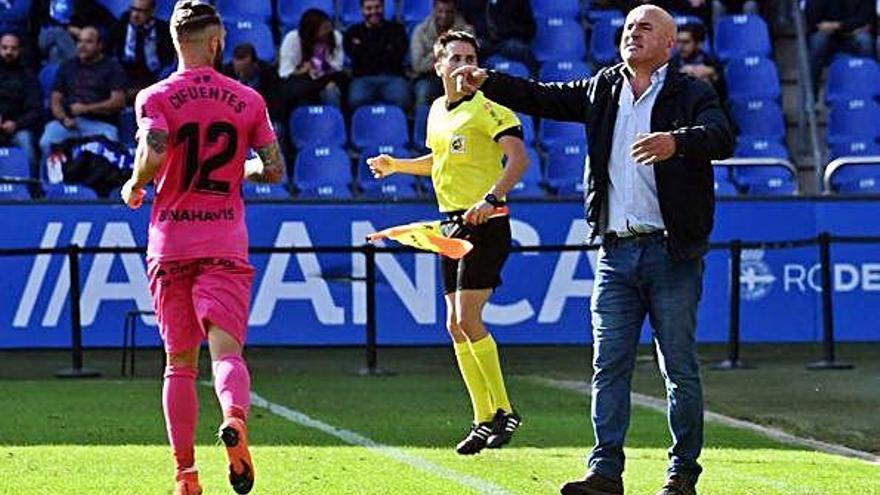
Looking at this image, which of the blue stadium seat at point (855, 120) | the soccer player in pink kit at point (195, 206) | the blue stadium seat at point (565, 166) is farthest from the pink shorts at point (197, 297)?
the blue stadium seat at point (855, 120)

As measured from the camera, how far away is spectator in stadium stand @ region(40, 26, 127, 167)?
66.8 ft

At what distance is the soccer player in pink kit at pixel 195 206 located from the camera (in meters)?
8.60

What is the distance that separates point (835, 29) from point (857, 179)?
282 cm

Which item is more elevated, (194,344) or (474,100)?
(474,100)

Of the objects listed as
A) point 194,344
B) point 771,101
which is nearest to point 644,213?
point 194,344

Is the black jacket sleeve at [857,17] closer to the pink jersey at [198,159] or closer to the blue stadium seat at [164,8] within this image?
the blue stadium seat at [164,8]

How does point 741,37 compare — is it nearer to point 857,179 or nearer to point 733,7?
point 733,7

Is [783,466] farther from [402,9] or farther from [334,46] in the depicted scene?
[402,9]

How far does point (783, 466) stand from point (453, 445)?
2083mm

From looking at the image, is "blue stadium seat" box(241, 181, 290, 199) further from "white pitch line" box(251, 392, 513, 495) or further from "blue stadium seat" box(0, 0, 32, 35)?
"white pitch line" box(251, 392, 513, 495)

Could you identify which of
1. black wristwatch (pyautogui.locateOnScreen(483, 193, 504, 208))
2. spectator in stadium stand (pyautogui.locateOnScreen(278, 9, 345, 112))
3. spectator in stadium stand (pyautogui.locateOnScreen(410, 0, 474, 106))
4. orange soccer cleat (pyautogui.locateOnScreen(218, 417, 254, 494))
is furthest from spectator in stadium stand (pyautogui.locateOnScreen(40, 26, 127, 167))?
orange soccer cleat (pyautogui.locateOnScreen(218, 417, 254, 494))

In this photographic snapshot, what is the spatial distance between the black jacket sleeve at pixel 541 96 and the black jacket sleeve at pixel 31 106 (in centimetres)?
1226

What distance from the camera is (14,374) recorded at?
1789 centimetres

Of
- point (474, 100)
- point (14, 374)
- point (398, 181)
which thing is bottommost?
point (14, 374)
